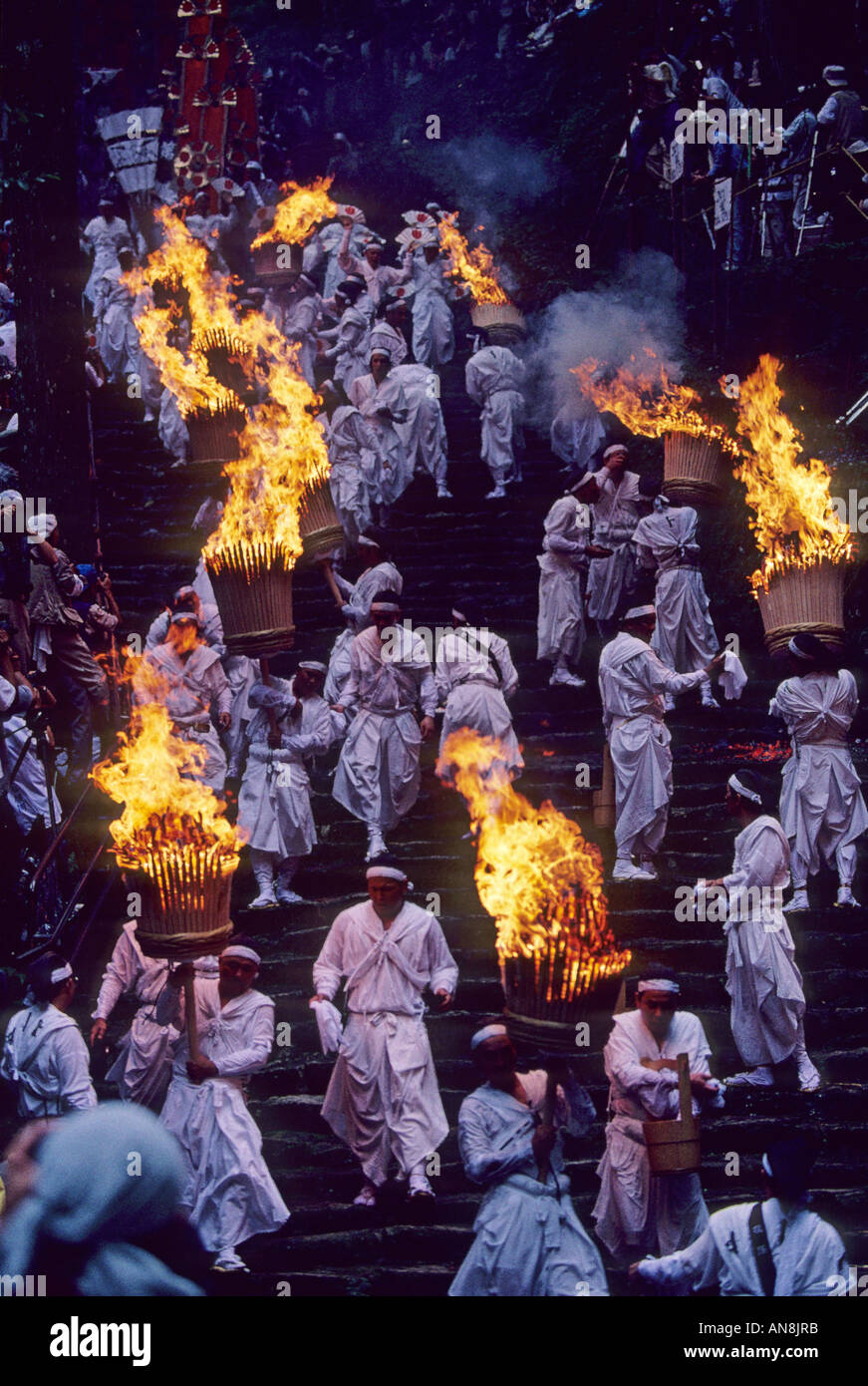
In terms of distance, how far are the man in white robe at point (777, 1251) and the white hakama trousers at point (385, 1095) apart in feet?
7.66

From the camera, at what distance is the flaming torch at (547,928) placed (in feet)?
23.8

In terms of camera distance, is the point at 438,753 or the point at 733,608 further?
the point at 733,608

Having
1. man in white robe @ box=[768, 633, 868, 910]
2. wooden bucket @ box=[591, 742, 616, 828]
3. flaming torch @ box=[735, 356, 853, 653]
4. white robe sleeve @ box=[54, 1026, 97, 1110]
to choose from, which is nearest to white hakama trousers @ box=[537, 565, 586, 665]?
wooden bucket @ box=[591, 742, 616, 828]

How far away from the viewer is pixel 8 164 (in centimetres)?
1523

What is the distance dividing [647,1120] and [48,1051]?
3018 millimetres

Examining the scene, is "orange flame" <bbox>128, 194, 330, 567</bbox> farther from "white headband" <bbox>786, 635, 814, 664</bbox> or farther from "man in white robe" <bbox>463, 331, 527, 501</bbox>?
"white headband" <bbox>786, 635, 814, 664</bbox>

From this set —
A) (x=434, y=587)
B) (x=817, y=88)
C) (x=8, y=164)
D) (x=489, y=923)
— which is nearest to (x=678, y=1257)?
(x=489, y=923)

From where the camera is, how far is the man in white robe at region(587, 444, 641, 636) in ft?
47.5

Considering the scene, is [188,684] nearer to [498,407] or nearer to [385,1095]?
[385,1095]

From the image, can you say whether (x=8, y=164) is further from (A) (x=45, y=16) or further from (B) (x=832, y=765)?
(B) (x=832, y=765)

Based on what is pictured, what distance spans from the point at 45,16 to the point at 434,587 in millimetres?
5813

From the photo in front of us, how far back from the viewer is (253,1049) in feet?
30.4

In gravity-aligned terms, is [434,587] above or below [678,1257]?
above

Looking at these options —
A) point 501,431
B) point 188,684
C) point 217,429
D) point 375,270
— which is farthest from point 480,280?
point 188,684
